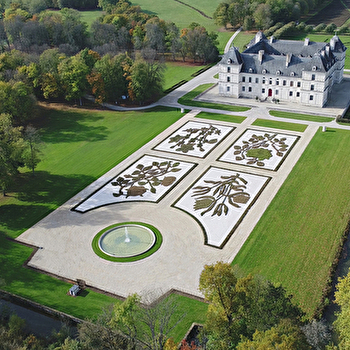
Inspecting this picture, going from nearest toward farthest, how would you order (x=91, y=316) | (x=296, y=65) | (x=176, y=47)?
(x=91, y=316)
(x=296, y=65)
(x=176, y=47)

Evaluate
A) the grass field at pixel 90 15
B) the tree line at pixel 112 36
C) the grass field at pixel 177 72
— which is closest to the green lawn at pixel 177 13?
the grass field at pixel 90 15

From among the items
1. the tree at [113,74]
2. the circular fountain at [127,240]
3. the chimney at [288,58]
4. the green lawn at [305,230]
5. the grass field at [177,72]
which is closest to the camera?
the green lawn at [305,230]

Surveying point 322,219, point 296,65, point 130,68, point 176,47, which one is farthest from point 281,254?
point 176,47

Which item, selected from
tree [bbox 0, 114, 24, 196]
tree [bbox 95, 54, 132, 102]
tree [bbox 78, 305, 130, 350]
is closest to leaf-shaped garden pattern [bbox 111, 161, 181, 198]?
tree [bbox 0, 114, 24, 196]

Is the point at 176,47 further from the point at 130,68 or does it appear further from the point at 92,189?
the point at 92,189

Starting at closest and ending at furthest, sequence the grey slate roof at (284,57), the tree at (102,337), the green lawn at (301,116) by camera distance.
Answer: the tree at (102,337)
the green lawn at (301,116)
the grey slate roof at (284,57)

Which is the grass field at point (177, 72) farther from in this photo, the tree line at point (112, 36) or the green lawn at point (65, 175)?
the green lawn at point (65, 175)

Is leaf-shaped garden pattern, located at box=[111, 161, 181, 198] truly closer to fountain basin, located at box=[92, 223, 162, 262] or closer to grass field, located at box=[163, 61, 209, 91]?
fountain basin, located at box=[92, 223, 162, 262]
